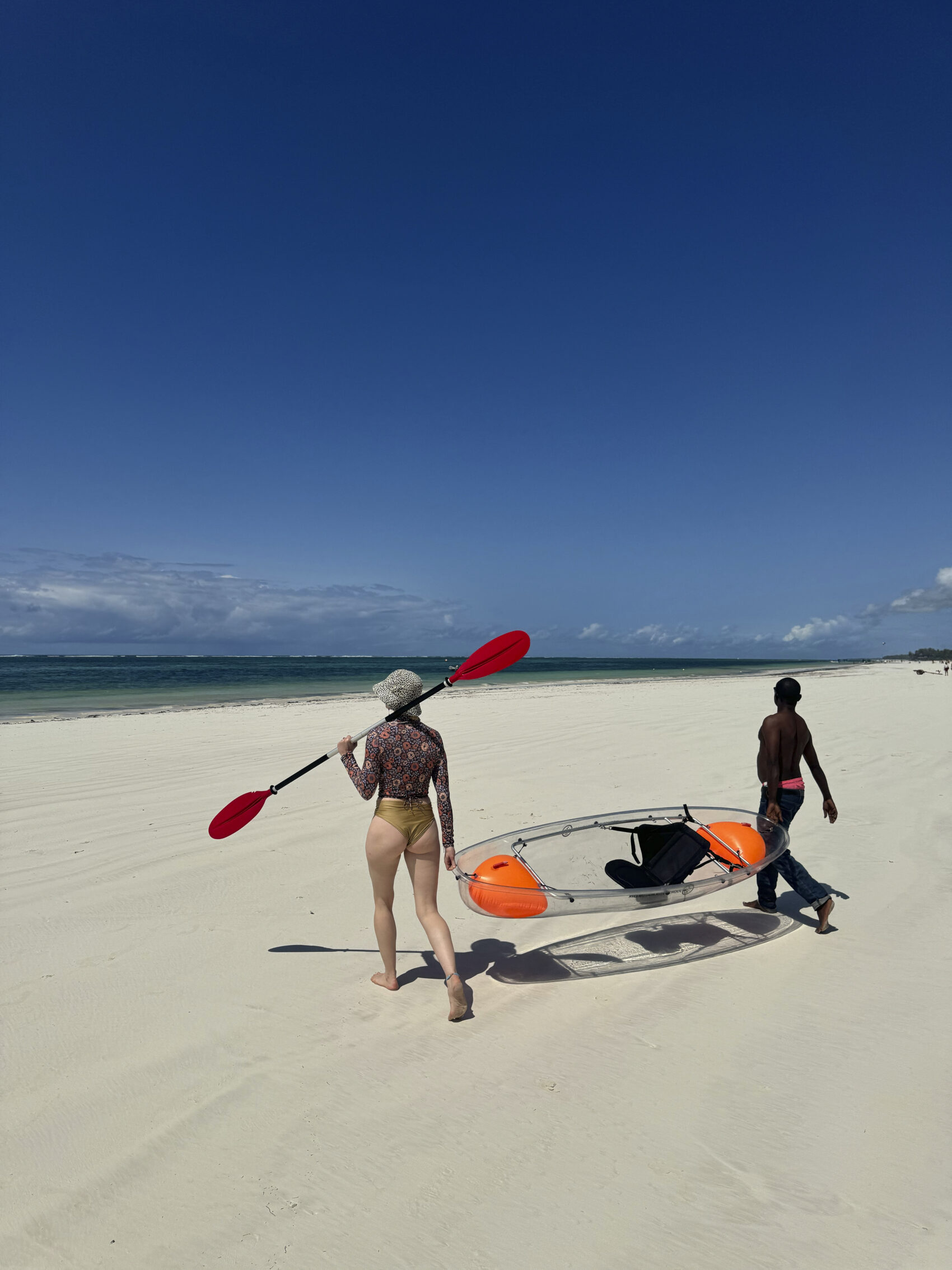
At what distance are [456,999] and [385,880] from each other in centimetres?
75

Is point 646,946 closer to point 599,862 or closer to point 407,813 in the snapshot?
point 599,862

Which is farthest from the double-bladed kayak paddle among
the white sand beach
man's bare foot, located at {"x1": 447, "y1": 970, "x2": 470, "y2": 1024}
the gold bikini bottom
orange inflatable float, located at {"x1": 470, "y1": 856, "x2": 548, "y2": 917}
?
man's bare foot, located at {"x1": 447, "y1": 970, "x2": 470, "y2": 1024}

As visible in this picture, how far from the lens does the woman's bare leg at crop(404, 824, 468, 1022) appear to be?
3852mm

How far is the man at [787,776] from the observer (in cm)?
484

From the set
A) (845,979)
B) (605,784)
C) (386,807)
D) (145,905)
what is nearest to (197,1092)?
(386,807)

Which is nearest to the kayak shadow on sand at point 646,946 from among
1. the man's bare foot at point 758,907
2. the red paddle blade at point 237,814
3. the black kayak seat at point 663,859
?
the man's bare foot at point 758,907

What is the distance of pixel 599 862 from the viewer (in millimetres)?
5609

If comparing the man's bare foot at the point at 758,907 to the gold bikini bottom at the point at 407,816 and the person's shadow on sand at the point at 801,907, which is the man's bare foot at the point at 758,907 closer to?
the person's shadow on sand at the point at 801,907

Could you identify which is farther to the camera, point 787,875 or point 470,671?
point 470,671

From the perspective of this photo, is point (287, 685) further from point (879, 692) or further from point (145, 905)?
point (145, 905)

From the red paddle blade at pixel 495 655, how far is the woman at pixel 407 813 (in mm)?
909

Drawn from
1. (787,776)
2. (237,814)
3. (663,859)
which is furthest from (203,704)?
(787,776)

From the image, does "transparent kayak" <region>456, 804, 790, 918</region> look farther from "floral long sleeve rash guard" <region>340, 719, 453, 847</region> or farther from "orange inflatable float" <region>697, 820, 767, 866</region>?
"floral long sleeve rash guard" <region>340, 719, 453, 847</region>

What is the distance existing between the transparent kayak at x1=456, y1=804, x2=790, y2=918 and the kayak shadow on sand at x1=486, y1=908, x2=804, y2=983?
31 centimetres
